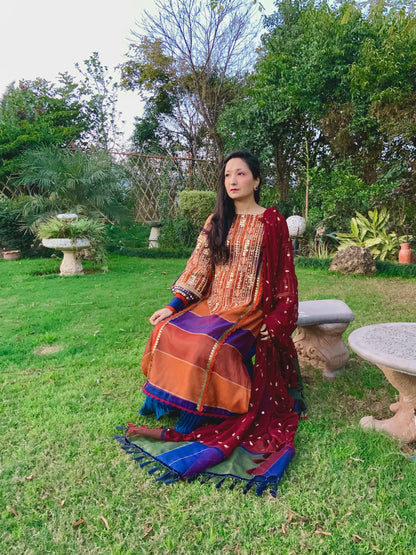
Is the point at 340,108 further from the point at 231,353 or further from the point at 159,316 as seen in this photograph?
the point at 231,353

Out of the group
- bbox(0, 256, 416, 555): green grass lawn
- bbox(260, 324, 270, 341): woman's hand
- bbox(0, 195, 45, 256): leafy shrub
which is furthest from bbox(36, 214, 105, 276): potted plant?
bbox(260, 324, 270, 341): woman's hand

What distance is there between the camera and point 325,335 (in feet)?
9.25

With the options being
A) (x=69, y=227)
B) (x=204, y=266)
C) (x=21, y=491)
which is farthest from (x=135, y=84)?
(x=21, y=491)

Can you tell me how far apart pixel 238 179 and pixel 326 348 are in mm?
1315

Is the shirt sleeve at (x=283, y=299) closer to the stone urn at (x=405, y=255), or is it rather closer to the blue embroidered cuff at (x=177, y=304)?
the blue embroidered cuff at (x=177, y=304)

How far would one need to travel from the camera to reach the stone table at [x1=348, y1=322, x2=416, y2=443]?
178 cm

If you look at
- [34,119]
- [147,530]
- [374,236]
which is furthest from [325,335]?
[34,119]

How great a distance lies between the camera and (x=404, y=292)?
548cm

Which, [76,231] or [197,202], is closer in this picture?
[76,231]

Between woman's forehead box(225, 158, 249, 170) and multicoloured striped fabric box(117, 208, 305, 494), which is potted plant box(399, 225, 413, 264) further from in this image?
woman's forehead box(225, 158, 249, 170)

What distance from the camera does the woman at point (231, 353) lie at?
188 cm

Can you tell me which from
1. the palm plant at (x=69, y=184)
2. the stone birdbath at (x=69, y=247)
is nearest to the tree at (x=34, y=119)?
the palm plant at (x=69, y=184)

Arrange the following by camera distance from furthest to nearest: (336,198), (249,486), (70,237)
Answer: (336,198) → (70,237) → (249,486)

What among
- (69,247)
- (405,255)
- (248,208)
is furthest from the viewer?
(405,255)
